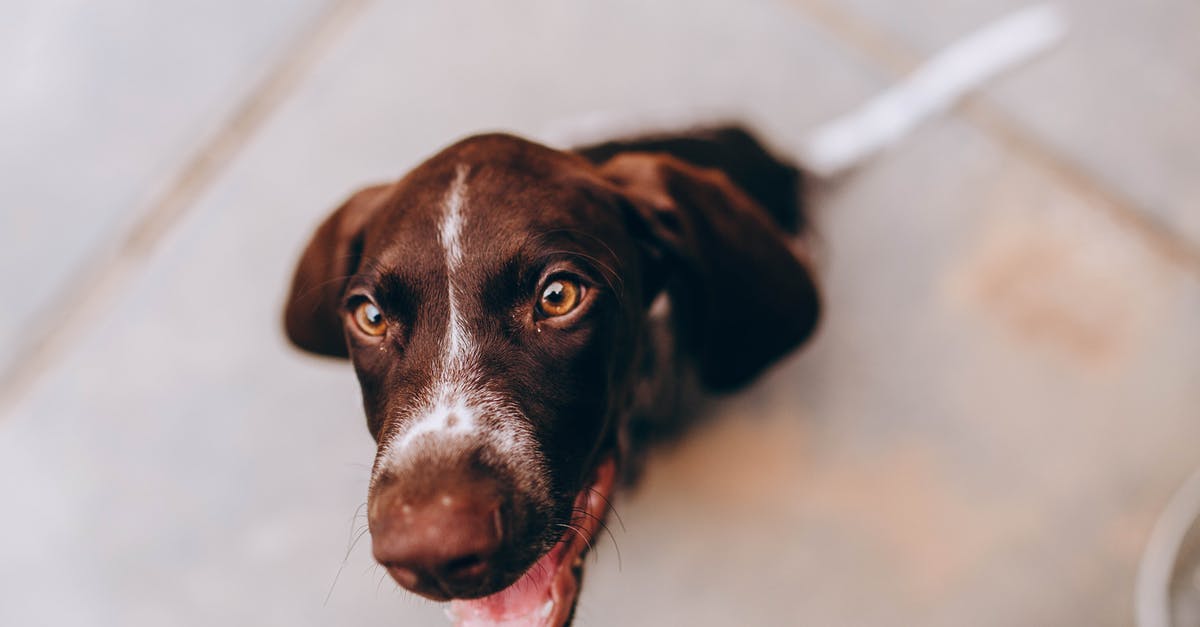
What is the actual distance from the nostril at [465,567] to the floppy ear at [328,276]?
0.77 meters

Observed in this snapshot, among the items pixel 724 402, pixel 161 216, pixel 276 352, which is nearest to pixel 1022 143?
pixel 724 402

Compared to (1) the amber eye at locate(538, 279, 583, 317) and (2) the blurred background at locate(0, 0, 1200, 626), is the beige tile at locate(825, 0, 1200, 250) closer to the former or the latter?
(2) the blurred background at locate(0, 0, 1200, 626)

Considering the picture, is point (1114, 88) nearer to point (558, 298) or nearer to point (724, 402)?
point (724, 402)

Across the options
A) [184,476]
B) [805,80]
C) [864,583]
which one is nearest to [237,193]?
[184,476]

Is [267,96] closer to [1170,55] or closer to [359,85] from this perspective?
[359,85]

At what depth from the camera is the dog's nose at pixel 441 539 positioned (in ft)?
4.96

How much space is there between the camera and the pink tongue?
1980 mm

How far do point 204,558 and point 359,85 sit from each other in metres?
1.77

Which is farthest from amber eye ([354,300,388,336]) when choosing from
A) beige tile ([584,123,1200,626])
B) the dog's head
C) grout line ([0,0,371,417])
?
grout line ([0,0,371,417])

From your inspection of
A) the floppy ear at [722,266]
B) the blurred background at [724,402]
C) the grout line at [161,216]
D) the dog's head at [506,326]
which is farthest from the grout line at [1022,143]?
the grout line at [161,216]

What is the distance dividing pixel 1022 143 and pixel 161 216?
317 centimetres

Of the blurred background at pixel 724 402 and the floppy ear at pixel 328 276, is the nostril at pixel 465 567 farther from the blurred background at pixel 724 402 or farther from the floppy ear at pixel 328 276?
the blurred background at pixel 724 402

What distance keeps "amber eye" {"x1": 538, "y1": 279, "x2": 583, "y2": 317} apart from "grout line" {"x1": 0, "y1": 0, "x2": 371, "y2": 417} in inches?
80.2

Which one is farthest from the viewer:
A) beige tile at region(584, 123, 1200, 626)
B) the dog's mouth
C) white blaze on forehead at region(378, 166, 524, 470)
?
beige tile at region(584, 123, 1200, 626)
